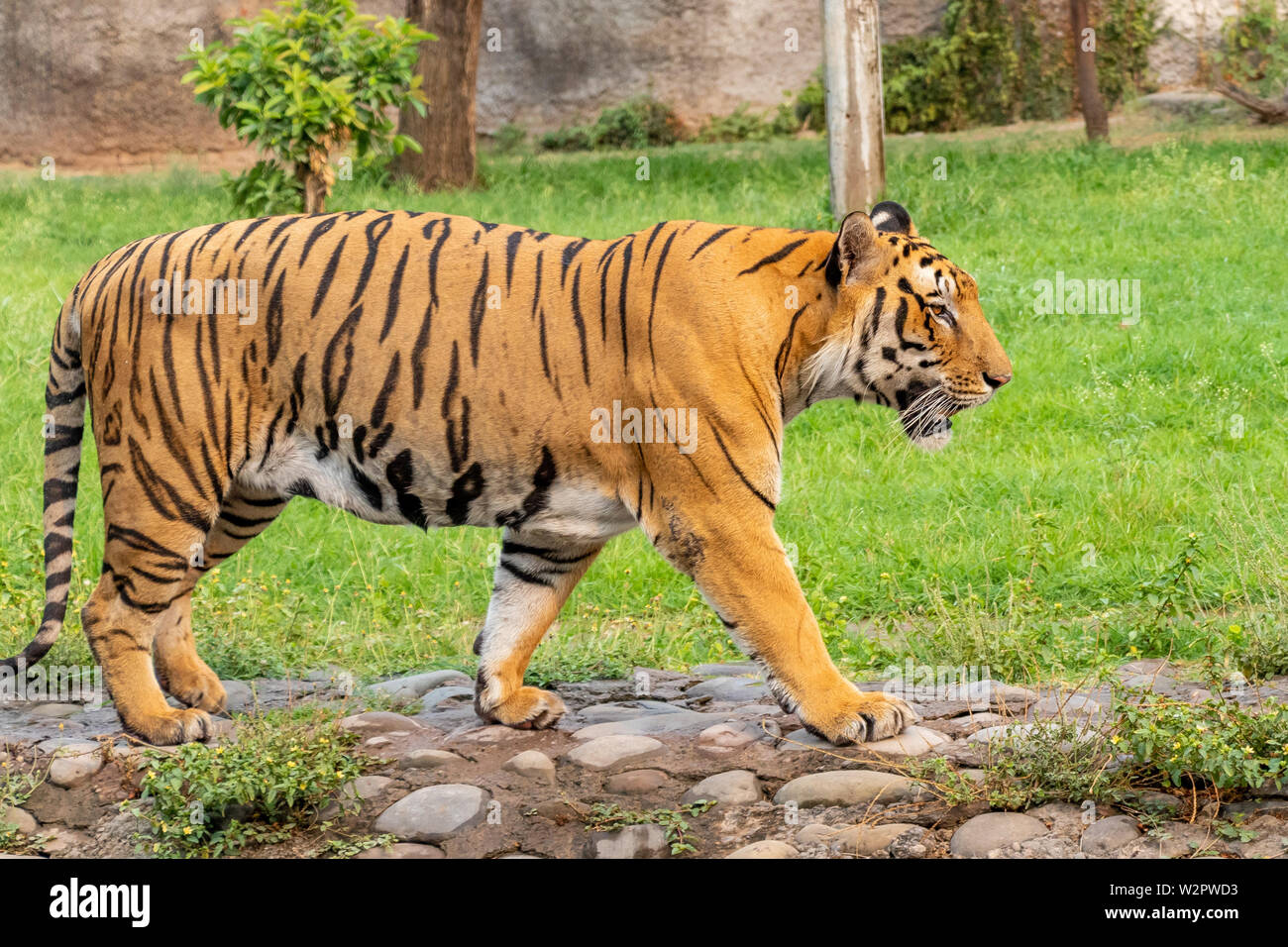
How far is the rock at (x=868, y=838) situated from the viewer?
12.6ft

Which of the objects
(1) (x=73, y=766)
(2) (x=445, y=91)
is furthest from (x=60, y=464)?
(2) (x=445, y=91)

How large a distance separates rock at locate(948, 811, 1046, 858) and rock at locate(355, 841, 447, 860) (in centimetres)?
134

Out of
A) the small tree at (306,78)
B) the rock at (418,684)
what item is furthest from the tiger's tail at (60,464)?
the small tree at (306,78)

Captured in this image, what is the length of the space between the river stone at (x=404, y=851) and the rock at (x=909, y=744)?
1193mm

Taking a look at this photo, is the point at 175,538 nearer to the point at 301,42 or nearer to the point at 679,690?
the point at 679,690

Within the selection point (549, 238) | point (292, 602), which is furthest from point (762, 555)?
point (292, 602)

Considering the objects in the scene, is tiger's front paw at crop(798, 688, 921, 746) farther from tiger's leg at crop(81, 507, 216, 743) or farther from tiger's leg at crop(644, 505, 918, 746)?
tiger's leg at crop(81, 507, 216, 743)

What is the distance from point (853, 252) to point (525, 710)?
1.71 meters

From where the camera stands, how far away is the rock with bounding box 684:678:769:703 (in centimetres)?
507

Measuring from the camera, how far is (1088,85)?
14.1 meters

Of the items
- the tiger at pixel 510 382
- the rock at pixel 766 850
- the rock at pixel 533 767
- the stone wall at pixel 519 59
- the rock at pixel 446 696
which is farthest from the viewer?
the stone wall at pixel 519 59

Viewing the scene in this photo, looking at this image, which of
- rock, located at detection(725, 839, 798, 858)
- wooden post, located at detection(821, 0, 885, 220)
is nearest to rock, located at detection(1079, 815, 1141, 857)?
rock, located at detection(725, 839, 798, 858)

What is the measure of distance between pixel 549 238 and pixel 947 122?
13.1 meters
